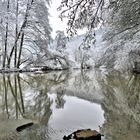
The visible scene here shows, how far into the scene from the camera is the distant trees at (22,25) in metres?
28.4

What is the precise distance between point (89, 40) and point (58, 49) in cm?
4937

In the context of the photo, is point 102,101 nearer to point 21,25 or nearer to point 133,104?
point 133,104

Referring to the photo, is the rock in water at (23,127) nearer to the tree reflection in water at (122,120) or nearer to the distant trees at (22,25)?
the tree reflection in water at (122,120)

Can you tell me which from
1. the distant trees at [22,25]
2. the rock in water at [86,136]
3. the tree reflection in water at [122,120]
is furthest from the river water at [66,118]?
the distant trees at [22,25]

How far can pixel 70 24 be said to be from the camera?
203 inches

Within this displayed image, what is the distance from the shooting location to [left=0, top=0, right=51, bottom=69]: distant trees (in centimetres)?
2836

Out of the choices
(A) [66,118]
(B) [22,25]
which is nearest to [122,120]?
(A) [66,118]

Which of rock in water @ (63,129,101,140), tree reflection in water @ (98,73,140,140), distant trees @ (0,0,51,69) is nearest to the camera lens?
rock in water @ (63,129,101,140)

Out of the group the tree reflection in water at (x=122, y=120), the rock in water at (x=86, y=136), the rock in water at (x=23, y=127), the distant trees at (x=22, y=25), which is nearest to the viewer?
the rock in water at (x=86, y=136)

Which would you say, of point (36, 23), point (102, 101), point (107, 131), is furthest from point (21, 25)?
point (107, 131)

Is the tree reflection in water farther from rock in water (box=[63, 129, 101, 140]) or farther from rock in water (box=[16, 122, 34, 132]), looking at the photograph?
rock in water (box=[16, 122, 34, 132])

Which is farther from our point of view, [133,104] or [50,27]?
[50,27]

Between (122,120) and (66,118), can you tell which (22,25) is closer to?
(66,118)

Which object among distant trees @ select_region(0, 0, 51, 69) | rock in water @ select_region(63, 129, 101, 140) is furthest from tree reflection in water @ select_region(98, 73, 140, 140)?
distant trees @ select_region(0, 0, 51, 69)
